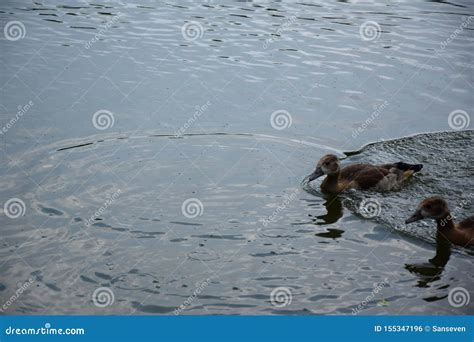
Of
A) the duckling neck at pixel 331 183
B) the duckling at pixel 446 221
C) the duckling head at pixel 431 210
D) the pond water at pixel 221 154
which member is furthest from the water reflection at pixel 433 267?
the duckling neck at pixel 331 183

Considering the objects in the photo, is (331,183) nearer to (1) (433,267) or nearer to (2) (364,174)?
(2) (364,174)

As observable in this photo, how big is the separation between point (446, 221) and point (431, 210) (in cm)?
26

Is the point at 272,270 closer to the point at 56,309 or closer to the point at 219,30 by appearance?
the point at 56,309

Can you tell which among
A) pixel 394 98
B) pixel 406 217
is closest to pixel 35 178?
pixel 406 217

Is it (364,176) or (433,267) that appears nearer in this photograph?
(433,267)

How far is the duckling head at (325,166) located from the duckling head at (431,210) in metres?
1.72

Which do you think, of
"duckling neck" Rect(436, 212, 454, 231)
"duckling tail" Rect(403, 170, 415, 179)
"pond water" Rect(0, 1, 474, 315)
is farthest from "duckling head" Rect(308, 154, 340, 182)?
"duckling neck" Rect(436, 212, 454, 231)

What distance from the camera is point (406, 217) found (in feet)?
34.8

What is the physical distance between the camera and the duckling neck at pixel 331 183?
37.6ft

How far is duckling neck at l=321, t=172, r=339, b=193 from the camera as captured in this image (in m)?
11.5

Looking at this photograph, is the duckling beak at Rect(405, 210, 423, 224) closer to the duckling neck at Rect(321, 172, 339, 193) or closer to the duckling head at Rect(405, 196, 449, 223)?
the duckling head at Rect(405, 196, 449, 223)

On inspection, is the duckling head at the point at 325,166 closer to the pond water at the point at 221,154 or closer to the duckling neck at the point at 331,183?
the duckling neck at the point at 331,183

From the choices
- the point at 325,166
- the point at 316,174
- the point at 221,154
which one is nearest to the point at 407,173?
the point at 325,166

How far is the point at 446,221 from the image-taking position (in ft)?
32.6
